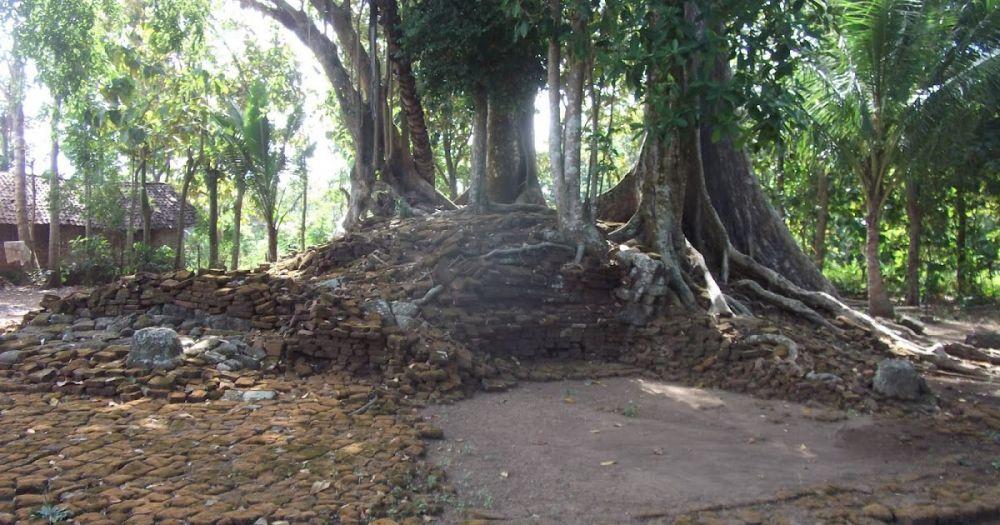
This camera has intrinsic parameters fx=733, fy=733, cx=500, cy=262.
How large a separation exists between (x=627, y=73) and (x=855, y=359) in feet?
13.0

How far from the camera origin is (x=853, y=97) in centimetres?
1130

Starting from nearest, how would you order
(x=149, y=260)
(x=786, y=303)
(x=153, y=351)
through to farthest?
(x=153, y=351) → (x=786, y=303) → (x=149, y=260)

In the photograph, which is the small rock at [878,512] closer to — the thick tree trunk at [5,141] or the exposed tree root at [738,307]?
the exposed tree root at [738,307]

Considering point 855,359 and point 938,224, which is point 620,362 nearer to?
point 855,359

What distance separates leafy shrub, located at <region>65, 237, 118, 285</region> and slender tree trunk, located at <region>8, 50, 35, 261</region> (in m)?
2.22

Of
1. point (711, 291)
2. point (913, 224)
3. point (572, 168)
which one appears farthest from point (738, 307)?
point (913, 224)

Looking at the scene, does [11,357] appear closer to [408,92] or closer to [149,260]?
[408,92]

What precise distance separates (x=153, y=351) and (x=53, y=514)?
10.0ft

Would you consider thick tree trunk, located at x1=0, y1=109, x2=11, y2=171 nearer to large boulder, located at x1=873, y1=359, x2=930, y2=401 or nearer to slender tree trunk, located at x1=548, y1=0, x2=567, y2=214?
slender tree trunk, located at x1=548, y1=0, x2=567, y2=214

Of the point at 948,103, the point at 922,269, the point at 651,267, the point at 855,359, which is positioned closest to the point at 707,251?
the point at 651,267

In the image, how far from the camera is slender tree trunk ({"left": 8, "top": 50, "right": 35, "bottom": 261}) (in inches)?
714

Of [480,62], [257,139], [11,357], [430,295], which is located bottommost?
[11,357]

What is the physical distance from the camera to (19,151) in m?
18.1

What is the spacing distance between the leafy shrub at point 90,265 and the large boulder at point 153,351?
36.0 ft
